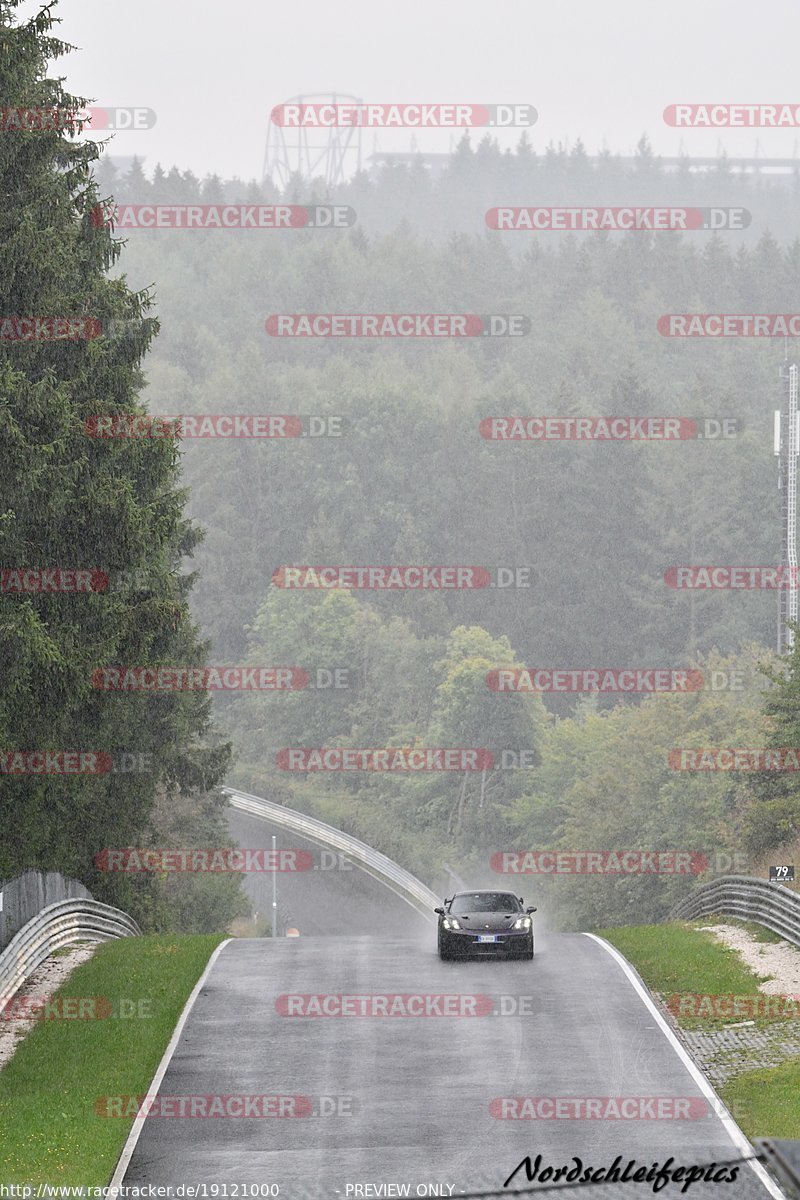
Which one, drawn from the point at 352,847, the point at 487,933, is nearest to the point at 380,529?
the point at 352,847

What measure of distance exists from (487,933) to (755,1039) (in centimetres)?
601

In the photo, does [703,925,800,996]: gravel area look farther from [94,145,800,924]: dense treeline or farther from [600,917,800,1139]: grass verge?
[94,145,800,924]: dense treeline

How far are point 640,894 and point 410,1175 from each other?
5166 cm

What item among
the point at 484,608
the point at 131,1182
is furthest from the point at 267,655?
the point at 131,1182

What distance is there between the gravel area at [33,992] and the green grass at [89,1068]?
0.57 feet

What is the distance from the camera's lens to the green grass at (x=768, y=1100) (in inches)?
694

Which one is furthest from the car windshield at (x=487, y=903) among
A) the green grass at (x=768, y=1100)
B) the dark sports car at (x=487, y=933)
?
the green grass at (x=768, y=1100)

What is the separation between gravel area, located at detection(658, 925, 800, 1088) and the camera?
20578mm

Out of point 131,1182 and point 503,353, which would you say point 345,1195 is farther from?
point 503,353

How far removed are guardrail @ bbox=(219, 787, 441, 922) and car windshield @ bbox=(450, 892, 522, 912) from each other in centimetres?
3961

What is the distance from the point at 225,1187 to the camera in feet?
52.2

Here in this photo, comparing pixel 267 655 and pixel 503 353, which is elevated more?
pixel 503 353
